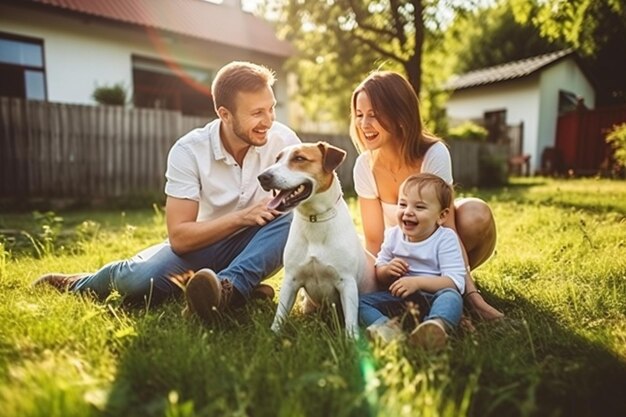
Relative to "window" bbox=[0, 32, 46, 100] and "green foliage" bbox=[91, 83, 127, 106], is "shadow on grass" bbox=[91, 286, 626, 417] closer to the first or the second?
"green foliage" bbox=[91, 83, 127, 106]

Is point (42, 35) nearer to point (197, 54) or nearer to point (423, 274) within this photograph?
point (197, 54)

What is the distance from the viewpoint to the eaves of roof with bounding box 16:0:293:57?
38.8 feet

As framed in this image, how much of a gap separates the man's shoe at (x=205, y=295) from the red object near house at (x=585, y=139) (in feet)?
38.9

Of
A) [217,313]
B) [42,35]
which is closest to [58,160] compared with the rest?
[42,35]

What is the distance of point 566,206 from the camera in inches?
301

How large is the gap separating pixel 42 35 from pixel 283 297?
37.4 feet

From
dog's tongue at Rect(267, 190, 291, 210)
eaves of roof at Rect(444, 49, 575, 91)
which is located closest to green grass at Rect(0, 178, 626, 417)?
dog's tongue at Rect(267, 190, 291, 210)

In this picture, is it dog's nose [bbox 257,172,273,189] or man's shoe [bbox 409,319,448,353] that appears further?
dog's nose [bbox 257,172,273,189]

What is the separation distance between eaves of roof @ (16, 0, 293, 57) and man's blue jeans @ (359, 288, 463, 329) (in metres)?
11.4

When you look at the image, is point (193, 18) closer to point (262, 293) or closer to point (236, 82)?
point (236, 82)

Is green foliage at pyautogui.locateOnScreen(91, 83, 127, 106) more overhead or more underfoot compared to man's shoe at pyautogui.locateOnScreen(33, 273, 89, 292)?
more overhead

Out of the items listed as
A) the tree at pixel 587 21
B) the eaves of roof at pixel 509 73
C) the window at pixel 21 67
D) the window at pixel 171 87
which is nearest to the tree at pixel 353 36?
the tree at pixel 587 21

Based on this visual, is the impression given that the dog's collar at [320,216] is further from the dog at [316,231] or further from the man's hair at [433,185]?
the man's hair at [433,185]

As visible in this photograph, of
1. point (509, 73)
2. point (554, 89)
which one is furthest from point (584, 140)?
point (509, 73)
